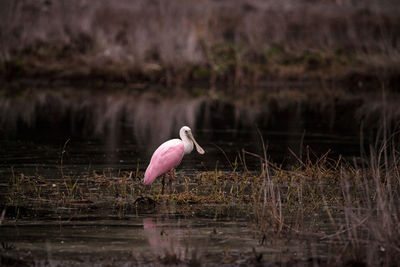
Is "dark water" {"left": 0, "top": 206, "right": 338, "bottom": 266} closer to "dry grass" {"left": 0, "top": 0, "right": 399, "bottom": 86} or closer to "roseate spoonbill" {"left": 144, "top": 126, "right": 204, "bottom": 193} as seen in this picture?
"roseate spoonbill" {"left": 144, "top": 126, "right": 204, "bottom": 193}

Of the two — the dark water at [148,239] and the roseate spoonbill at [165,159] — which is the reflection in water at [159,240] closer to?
the dark water at [148,239]

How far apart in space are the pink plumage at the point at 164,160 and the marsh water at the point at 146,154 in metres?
0.94

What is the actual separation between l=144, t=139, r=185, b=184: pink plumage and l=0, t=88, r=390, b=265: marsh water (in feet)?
3.08

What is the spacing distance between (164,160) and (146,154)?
14.9 ft

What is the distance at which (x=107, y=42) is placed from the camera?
39.2 m

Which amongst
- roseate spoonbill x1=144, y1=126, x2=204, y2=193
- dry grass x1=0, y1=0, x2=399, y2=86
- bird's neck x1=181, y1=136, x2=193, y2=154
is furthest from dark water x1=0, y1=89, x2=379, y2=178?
dry grass x1=0, y1=0, x2=399, y2=86

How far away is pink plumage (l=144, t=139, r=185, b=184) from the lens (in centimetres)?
1101

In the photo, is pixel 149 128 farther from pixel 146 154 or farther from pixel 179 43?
pixel 179 43

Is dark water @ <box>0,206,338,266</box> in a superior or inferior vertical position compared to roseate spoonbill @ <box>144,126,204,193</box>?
inferior

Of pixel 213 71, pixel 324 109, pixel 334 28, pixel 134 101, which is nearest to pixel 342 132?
pixel 324 109

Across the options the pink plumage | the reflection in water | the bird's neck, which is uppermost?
the bird's neck

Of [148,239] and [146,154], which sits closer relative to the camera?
[148,239]

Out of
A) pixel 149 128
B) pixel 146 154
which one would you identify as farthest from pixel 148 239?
pixel 149 128

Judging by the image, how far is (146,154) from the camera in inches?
617
